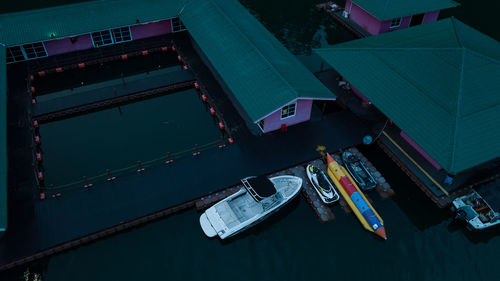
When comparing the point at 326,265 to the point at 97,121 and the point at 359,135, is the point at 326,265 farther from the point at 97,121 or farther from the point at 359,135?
the point at 97,121

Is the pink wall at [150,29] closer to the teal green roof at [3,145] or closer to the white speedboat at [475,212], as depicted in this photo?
the teal green roof at [3,145]

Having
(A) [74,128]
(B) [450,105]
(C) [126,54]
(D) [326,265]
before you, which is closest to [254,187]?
(D) [326,265]

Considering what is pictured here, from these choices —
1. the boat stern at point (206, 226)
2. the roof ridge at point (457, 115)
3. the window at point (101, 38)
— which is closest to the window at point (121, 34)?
the window at point (101, 38)

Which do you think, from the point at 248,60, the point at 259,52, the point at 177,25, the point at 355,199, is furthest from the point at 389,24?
the point at 355,199

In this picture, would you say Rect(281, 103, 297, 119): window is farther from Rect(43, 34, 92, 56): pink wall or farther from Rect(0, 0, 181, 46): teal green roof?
Rect(43, 34, 92, 56): pink wall

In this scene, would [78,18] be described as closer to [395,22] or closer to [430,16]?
Answer: [395,22]

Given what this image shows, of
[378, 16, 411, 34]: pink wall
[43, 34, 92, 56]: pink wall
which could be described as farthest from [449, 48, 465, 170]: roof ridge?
[43, 34, 92, 56]: pink wall

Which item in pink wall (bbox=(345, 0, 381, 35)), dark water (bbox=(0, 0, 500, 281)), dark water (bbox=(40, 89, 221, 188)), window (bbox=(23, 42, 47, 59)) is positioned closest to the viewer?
dark water (bbox=(0, 0, 500, 281))
